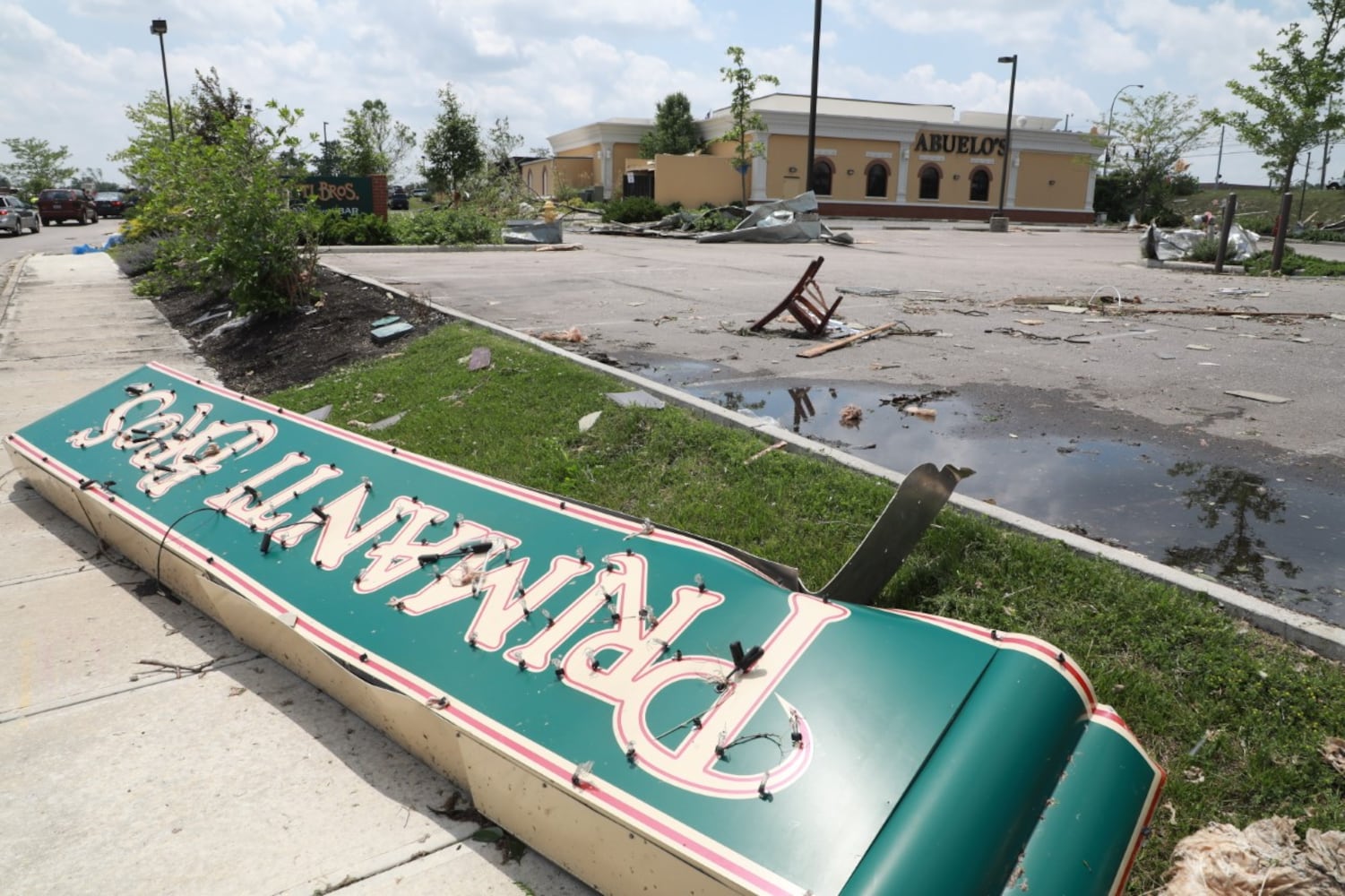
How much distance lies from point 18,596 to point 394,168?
6121 centimetres

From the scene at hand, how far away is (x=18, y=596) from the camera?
450 cm

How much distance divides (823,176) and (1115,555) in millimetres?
49417

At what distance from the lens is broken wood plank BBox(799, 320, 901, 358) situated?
8.98m

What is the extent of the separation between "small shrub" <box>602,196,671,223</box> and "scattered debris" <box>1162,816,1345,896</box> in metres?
34.7

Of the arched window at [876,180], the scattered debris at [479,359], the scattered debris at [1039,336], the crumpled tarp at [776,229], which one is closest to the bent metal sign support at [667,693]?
the scattered debris at [479,359]

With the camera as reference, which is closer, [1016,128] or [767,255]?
[767,255]

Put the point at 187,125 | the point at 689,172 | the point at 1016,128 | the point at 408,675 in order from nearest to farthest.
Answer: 1. the point at 408,675
2. the point at 187,125
3. the point at 689,172
4. the point at 1016,128

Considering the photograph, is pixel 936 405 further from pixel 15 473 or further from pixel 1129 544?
pixel 15 473

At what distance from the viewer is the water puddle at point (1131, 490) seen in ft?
13.5

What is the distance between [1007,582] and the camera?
384 centimetres

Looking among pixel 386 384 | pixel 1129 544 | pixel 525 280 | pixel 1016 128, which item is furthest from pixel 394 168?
pixel 1129 544

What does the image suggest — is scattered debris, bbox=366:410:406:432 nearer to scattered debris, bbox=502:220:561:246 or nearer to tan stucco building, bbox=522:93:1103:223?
scattered debris, bbox=502:220:561:246

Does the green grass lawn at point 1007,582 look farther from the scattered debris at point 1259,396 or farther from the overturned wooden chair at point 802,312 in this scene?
the scattered debris at point 1259,396

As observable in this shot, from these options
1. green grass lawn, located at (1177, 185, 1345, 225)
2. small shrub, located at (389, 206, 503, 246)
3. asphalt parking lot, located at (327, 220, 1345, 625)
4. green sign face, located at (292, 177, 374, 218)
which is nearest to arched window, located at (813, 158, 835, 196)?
green grass lawn, located at (1177, 185, 1345, 225)
